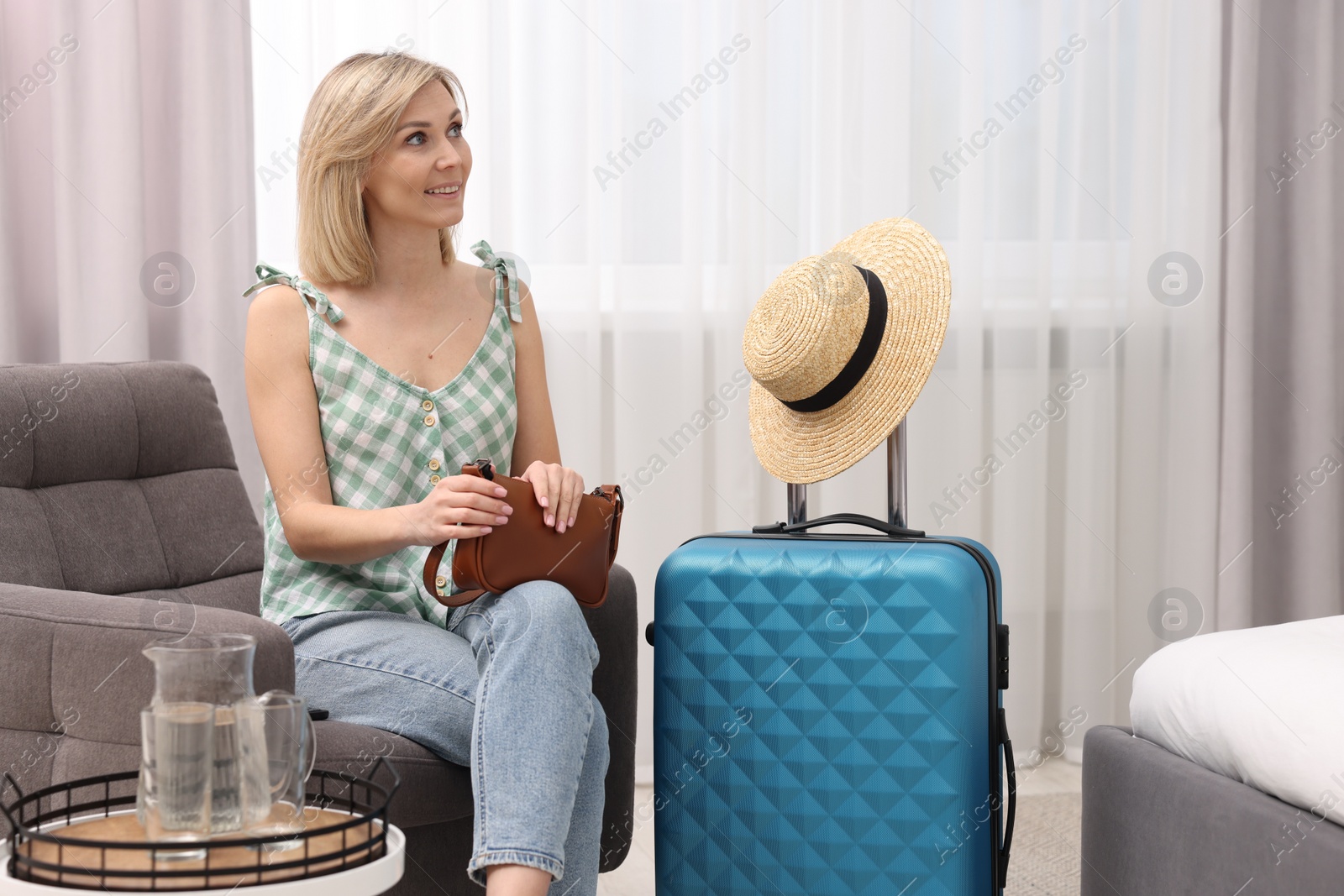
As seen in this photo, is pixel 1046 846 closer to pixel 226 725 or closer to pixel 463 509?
pixel 463 509

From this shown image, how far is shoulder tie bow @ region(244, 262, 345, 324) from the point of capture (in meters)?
1.43

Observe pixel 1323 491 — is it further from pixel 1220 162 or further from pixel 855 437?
pixel 855 437

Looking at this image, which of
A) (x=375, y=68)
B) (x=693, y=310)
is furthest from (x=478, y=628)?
(x=693, y=310)

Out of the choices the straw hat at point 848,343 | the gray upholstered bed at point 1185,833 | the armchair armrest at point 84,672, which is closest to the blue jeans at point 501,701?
the armchair armrest at point 84,672

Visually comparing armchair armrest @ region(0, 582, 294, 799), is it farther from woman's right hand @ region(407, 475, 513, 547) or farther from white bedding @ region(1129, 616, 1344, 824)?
white bedding @ region(1129, 616, 1344, 824)

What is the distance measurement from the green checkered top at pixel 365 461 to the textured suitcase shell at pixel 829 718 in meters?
0.32

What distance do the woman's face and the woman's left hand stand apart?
0.39 meters

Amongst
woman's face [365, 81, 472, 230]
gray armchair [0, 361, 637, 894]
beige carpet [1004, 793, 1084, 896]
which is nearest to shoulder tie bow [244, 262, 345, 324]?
woman's face [365, 81, 472, 230]

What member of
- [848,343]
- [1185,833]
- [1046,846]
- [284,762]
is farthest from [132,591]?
[1046,846]

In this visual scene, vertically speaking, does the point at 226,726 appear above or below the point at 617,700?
above

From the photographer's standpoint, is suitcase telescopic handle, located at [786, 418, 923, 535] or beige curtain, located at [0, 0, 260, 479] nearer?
suitcase telescopic handle, located at [786, 418, 923, 535]

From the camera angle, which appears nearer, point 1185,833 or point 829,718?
point 1185,833

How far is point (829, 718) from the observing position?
133cm

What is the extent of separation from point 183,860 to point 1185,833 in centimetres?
89
